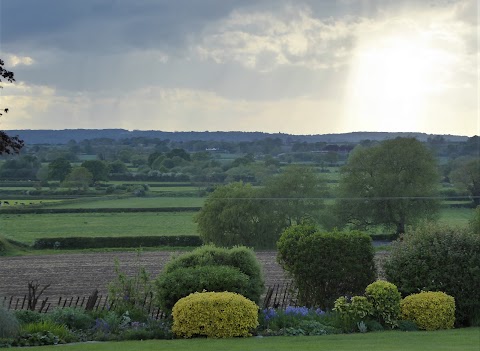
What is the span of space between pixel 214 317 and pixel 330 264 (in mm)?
5751

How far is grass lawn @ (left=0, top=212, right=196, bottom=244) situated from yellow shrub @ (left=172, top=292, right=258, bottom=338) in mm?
47674

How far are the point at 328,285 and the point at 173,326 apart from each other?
614cm

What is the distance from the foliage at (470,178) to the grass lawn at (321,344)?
257 feet

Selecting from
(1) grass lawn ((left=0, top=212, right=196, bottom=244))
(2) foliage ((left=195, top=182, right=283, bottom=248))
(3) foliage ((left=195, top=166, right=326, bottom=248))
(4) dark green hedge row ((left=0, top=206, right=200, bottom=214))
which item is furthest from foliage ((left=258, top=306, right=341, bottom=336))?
(4) dark green hedge row ((left=0, top=206, right=200, bottom=214))

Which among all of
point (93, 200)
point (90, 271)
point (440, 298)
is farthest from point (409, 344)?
point (93, 200)

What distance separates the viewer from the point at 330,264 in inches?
863

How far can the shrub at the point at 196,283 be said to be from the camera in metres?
19.4

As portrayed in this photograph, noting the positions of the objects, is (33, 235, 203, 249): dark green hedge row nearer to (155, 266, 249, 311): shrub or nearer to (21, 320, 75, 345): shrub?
(155, 266, 249, 311): shrub

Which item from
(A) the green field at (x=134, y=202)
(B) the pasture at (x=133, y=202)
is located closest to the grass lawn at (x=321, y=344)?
(B) the pasture at (x=133, y=202)

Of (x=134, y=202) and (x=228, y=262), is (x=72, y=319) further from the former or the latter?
(x=134, y=202)

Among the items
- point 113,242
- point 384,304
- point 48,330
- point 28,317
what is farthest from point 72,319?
point 113,242

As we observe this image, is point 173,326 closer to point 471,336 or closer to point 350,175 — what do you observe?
point 471,336

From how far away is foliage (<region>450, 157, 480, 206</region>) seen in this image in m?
93.8

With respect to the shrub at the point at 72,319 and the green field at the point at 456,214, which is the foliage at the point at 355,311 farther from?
the green field at the point at 456,214
